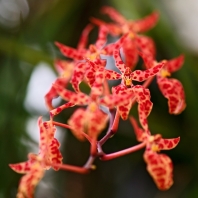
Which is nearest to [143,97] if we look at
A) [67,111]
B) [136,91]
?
[136,91]

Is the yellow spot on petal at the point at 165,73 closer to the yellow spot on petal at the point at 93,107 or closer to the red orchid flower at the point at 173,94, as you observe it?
the red orchid flower at the point at 173,94

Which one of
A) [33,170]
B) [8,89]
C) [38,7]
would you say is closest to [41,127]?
[33,170]

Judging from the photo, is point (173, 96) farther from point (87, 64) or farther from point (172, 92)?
point (87, 64)

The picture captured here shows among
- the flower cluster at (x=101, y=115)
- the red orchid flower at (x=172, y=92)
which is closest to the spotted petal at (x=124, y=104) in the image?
the flower cluster at (x=101, y=115)

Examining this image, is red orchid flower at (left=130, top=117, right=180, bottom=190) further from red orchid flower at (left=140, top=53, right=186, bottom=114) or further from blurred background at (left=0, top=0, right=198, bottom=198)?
blurred background at (left=0, top=0, right=198, bottom=198)

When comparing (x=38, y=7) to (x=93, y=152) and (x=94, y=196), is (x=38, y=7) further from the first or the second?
(x=93, y=152)
